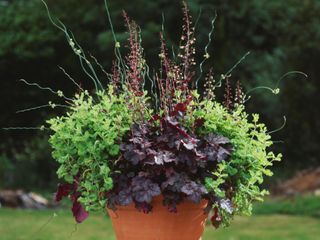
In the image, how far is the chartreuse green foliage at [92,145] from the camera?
3207 mm

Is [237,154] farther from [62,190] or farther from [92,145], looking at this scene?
[62,190]

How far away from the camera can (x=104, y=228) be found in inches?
264

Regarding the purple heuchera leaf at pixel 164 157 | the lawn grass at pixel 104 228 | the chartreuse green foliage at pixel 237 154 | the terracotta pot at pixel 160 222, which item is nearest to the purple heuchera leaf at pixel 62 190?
the terracotta pot at pixel 160 222

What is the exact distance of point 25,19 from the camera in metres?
10.6

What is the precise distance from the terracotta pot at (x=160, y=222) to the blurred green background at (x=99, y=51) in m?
6.10

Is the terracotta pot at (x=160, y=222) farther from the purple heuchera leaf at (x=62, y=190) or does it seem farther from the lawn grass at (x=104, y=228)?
the lawn grass at (x=104, y=228)

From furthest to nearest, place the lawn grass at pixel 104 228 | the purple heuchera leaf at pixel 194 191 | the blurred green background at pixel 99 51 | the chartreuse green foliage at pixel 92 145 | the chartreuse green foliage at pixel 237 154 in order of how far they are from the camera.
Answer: the blurred green background at pixel 99 51 < the lawn grass at pixel 104 228 < the chartreuse green foliage at pixel 237 154 < the chartreuse green foliage at pixel 92 145 < the purple heuchera leaf at pixel 194 191

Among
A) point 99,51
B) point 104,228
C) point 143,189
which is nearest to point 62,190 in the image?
point 143,189

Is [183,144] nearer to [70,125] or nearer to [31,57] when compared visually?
[70,125]

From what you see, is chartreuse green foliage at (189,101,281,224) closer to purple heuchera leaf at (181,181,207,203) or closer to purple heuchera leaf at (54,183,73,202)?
purple heuchera leaf at (181,181,207,203)

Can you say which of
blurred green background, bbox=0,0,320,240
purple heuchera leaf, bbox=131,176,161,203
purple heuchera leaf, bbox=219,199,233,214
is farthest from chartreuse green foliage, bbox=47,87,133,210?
blurred green background, bbox=0,0,320,240

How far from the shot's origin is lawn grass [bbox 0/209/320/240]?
6.22 metres

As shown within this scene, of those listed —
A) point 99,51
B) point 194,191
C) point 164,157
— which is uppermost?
point 99,51

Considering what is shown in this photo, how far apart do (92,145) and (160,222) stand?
496mm
